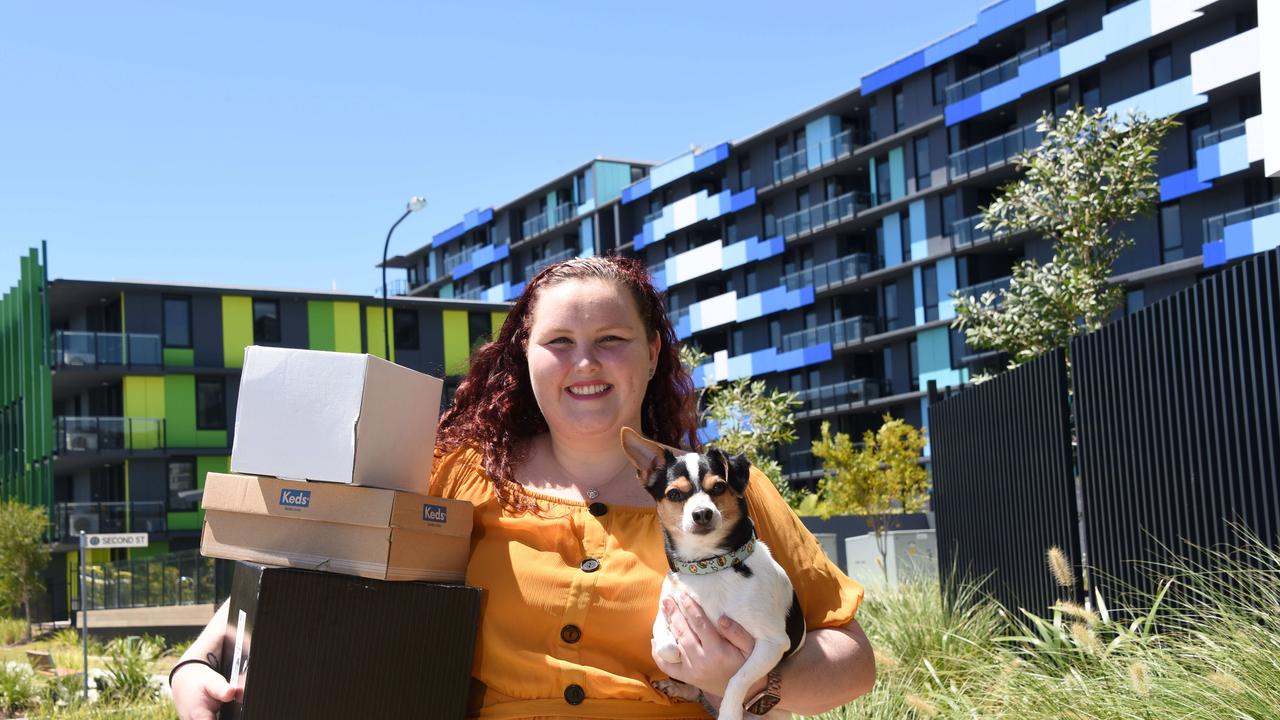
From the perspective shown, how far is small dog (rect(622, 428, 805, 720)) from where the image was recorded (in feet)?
10.3

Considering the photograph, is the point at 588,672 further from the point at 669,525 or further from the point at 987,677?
the point at 987,677

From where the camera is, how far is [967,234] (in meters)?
53.2

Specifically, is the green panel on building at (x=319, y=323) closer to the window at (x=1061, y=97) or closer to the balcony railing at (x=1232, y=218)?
the window at (x=1061, y=97)

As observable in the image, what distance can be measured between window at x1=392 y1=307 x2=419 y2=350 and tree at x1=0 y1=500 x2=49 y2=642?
17632 mm

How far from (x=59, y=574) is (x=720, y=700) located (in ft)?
169

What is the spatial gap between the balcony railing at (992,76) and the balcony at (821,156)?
6.90 metres

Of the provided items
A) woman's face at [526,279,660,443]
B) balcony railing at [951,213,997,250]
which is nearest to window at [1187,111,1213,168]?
balcony railing at [951,213,997,250]

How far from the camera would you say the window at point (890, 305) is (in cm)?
5931

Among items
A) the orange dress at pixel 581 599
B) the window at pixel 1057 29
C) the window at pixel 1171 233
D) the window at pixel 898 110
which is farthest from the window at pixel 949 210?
the orange dress at pixel 581 599

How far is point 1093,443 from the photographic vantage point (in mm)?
8914

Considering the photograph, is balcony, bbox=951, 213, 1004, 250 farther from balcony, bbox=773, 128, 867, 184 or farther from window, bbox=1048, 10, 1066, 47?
balcony, bbox=773, 128, 867, 184

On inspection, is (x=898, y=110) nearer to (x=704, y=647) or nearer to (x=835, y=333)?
(x=835, y=333)

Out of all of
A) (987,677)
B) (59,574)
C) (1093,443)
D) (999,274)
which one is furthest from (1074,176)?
(59,574)

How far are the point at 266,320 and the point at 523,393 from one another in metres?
50.6
